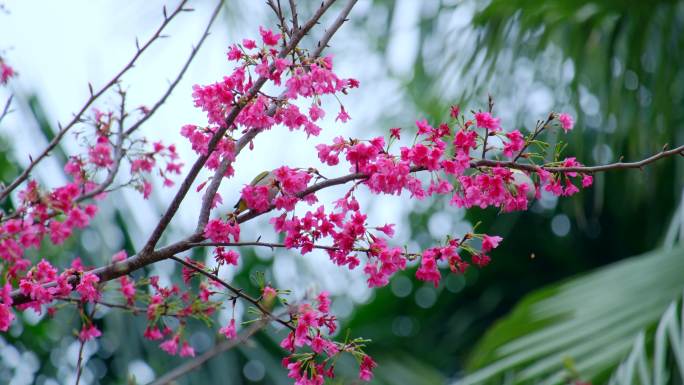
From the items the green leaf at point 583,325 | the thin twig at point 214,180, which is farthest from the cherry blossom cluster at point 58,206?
the green leaf at point 583,325

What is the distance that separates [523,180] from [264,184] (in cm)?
35

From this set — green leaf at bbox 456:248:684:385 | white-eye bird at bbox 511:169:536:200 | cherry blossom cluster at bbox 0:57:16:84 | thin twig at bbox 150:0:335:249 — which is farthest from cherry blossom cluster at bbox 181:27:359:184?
green leaf at bbox 456:248:684:385

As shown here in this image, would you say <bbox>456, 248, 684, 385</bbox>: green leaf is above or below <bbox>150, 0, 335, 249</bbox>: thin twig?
below

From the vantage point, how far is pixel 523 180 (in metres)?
1.22

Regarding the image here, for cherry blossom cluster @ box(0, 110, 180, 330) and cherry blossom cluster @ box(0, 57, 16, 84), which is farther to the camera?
cherry blossom cluster @ box(0, 57, 16, 84)

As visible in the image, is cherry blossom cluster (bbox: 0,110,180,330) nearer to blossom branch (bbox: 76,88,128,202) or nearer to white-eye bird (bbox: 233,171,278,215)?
blossom branch (bbox: 76,88,128,202)

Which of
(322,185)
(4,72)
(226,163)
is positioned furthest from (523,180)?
(4,72)

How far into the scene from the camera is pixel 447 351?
12.9 ft

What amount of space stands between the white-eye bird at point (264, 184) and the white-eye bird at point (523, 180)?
325 mm

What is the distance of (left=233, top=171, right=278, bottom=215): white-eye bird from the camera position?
3.80 feet

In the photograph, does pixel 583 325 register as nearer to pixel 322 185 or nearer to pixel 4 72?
pixel 322 185

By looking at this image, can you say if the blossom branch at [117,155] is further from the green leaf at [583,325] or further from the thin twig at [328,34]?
the green leaf at [583,325]

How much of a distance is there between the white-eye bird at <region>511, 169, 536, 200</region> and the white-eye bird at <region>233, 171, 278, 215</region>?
325 millimetres

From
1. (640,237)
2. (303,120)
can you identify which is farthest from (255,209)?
(640,237)
